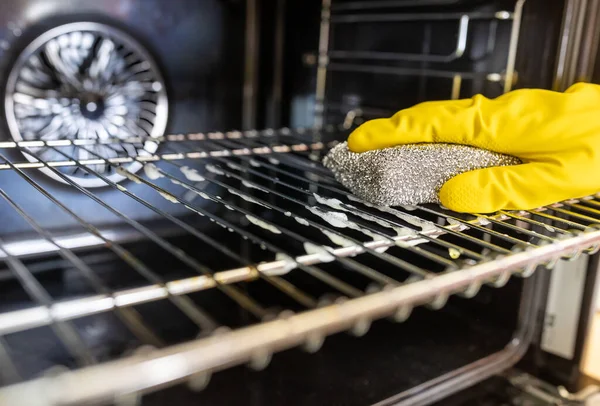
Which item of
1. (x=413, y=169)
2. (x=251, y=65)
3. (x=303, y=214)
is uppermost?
(x=251, y=65)

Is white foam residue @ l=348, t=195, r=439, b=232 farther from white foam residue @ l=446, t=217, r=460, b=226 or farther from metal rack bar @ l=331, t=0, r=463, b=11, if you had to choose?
metal rack bar @ l=331, t=0, r=463, b=11

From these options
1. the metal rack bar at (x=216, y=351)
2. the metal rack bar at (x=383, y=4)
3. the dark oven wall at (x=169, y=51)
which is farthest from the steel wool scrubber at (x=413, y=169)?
the dark oven wall at (x=169, y=51)

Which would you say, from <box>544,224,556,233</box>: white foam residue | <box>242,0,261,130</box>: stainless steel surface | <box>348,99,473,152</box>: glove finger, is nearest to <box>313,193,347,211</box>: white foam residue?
<box>348,99,473,152</box>: glove finger

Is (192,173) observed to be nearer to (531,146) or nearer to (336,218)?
(336,218)

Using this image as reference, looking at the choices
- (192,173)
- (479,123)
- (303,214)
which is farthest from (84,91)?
(479,123)

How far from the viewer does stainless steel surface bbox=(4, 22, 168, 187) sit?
0.99 metres

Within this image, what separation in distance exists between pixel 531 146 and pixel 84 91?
2.46 ft

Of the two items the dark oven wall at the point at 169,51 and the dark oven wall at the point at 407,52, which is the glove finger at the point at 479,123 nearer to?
the dark oven wall at the point at 407,52

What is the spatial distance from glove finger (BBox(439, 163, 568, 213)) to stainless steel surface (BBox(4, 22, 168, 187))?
1.68 feet

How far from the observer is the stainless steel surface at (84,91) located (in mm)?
992

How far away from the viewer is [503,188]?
25.5 inches

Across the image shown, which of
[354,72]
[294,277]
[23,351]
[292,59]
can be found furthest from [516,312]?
[23,351]

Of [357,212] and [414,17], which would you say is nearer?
[357,212]

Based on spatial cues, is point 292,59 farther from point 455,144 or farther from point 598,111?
point 598,111
